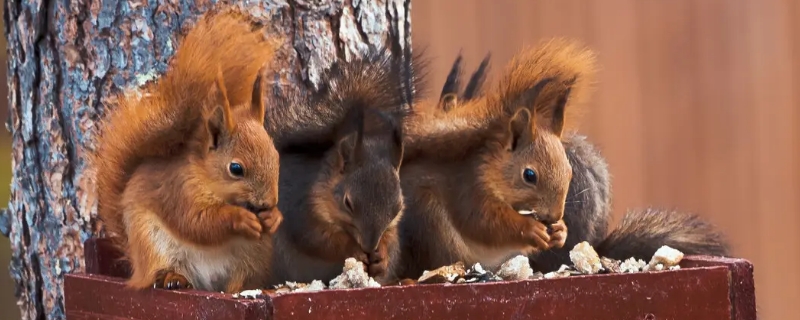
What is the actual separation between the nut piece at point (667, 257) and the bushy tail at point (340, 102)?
338 mm

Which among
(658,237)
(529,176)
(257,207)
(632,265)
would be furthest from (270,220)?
(658,237)

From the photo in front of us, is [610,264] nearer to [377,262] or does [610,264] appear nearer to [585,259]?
[585,259]

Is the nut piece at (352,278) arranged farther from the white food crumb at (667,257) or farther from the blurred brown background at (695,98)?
the blurred brown background at (695,98)

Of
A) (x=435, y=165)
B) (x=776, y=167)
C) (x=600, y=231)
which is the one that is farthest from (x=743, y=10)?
(x=435, y=165)

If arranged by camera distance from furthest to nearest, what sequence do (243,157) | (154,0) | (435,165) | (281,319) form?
(154,0)
(435,165)
(243,157)
(281,319)

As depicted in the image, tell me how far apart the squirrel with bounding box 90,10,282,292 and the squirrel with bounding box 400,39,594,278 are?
0.20 meters

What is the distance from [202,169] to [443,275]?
28cm

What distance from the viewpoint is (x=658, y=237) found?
1.65 m

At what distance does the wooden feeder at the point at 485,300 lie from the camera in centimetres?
124

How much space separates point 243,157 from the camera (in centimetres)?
134

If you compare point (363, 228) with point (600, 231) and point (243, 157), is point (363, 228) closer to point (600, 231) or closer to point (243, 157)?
point (243, 157)

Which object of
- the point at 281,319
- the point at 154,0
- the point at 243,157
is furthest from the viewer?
the point at 154,0

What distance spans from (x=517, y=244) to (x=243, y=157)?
37cm

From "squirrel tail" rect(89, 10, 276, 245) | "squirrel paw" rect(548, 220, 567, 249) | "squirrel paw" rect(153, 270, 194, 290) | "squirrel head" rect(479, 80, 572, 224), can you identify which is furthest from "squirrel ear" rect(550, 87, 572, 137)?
"squirrel paw" rect(153, 270, 194, 290)
